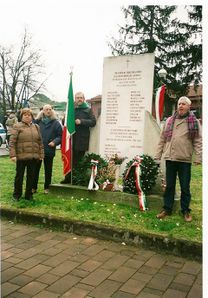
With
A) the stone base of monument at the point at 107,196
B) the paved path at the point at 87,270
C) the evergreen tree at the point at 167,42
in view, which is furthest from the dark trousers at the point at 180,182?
the evergreen tree at the point at 167,42

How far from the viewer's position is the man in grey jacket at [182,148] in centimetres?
511

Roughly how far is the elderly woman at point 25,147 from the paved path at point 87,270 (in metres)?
1.42

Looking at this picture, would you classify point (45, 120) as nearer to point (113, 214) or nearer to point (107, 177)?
point (107, 177)

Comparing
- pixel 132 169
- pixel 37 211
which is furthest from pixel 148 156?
pixel 37 211

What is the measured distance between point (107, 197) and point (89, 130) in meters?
1.56

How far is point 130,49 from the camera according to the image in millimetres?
26156

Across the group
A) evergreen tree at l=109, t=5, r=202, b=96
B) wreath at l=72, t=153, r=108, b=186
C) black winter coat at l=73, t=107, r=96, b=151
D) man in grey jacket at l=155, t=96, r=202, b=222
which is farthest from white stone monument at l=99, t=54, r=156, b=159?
evergreen tree at l=109, t=5, r=202, b=96

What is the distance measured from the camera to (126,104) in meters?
6.71

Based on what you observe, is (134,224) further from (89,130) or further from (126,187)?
(89,130)

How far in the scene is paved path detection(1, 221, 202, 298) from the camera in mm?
3359

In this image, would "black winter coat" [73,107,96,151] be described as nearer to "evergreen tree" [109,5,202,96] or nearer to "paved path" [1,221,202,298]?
"paved path" [1,221,202,298]

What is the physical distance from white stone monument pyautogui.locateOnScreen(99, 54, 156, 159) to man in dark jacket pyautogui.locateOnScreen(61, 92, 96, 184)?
0.89 feet

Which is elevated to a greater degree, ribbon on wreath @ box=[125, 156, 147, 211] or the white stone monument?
the white stone monument

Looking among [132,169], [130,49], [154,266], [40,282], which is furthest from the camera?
[130,49]
